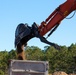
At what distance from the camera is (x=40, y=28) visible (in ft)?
38.0

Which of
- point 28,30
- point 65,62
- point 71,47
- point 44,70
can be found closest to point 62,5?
point 28,30

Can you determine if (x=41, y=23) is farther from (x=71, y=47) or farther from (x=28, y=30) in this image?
(x=71, y=47)

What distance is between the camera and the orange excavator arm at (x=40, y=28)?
10.9 m

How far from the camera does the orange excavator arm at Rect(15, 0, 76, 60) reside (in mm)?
10945

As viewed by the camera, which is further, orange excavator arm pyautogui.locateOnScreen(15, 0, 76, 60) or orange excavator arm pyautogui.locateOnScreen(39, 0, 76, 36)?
orange excavator arm pyautogui.locateOnScreen(15, 0, 76, 60)

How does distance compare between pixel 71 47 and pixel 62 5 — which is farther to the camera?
pixel 71 47

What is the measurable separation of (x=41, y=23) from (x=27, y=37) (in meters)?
0.74

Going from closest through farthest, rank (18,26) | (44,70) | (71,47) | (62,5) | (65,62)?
1. (44,70)
2. (62,5)
3. (18,26)
4. (65,62)
5. (71,47)

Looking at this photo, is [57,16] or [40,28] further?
[40,28]

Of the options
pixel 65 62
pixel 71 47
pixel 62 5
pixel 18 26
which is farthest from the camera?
pixel 71 47

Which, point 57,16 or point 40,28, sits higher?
point 57,16

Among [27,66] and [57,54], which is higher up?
[57,54]

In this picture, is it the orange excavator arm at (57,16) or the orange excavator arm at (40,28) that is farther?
the orange excavator arm at (40,28)

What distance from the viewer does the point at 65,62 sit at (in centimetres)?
5994
